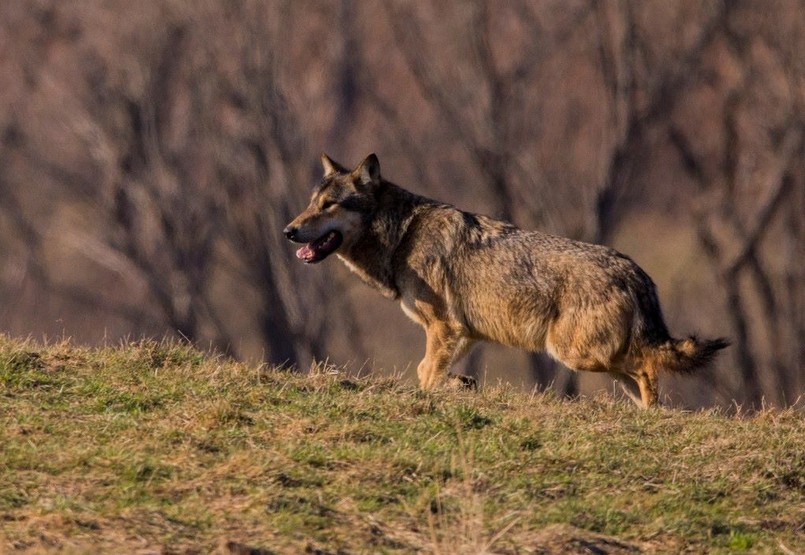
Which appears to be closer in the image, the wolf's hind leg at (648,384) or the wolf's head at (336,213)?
the wolf's hind leg at (648,384)

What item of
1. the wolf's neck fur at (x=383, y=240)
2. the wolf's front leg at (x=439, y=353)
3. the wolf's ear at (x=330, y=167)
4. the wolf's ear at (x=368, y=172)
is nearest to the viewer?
the wolf's front leg at (x=439, y=353)

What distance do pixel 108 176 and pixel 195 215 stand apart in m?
2.02

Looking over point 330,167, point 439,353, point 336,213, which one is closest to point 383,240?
point 336,213

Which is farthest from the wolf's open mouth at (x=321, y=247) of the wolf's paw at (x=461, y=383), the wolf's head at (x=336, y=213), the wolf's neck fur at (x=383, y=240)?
the wolf's paw at (x=461, y=383)

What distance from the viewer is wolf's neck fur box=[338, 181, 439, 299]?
12.7 meters

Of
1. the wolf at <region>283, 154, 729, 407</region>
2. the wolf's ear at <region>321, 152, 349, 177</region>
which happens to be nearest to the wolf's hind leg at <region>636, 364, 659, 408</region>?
the wolf at <region>283, 154, 729, 407</region>

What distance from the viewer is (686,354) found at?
11.9 metres

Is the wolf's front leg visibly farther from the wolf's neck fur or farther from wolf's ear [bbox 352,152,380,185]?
wolf's ear [bbox 352,152,380,185]

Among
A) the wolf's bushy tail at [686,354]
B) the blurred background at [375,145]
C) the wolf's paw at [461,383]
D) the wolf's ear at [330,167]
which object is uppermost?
the blurred background at [375,145]

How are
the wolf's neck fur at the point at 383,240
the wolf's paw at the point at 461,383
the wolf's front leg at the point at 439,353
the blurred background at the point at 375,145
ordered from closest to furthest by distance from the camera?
the wolf's paw at the point at 461,383 < the wolf's front leg at the point at 439,353 < the wolf's neck fur at the point at 383,240 < the blurred background at the point at 375,145

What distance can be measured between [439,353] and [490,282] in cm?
74

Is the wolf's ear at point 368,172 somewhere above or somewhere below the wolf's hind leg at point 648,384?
above

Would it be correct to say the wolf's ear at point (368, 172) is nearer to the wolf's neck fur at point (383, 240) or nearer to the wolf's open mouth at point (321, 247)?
the wolf's neck fur at point (383, 240)

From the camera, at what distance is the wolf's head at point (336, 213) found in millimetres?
12688
